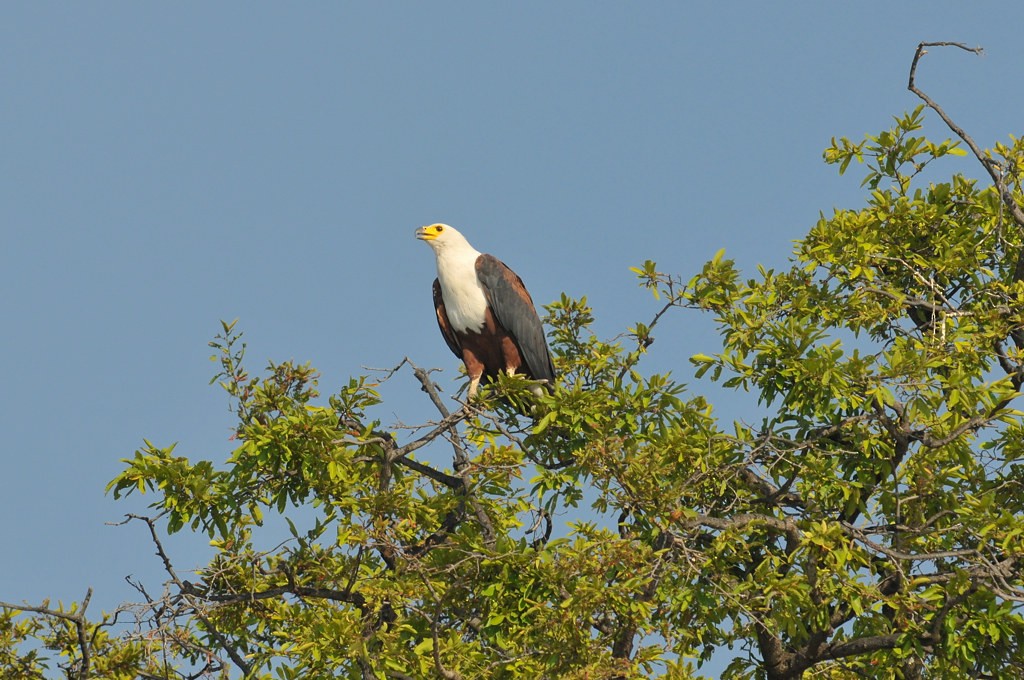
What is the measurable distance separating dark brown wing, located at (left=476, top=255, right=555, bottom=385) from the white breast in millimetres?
65

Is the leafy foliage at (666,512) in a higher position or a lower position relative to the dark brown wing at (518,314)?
lower

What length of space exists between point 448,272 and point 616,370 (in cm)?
190

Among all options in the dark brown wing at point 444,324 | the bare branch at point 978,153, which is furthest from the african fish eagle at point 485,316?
the bare branch at point 978,153

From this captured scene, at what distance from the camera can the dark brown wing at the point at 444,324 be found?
9633 mm

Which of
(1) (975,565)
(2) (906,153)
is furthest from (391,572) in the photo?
(2) (906,153)

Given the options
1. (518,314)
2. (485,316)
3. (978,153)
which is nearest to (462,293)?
(485,316)

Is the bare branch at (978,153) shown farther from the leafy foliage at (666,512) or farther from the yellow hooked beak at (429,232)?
the yellow hooked beak at (429,232)

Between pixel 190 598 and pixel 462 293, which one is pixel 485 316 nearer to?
pixel 462 293

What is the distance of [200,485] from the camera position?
745cm

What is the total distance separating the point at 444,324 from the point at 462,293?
0.39 meters

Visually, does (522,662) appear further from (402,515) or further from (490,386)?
(490,386)

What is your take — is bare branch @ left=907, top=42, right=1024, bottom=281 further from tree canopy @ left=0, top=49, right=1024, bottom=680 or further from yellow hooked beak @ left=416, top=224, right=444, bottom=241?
yellow hooked beak @ left=416, top=224, right=444, bottom=241

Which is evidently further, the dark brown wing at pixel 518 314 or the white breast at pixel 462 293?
the white breast at pixel 462 293

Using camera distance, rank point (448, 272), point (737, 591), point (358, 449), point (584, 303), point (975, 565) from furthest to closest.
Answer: point (448, 272), point (584, 303), point (358, 449), point (975, 565), point (737, 591)
